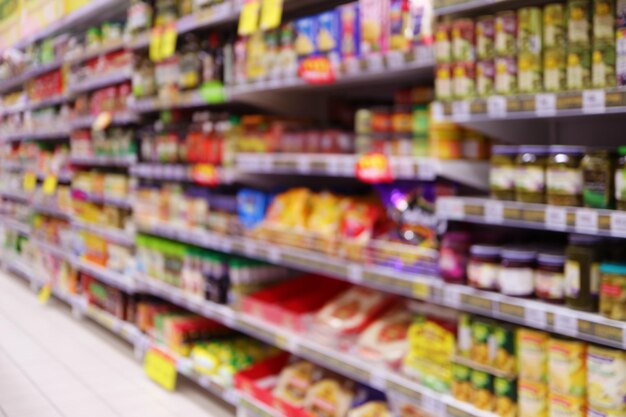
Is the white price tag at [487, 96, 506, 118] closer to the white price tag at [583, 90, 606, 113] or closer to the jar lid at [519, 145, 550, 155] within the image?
the jar lid at [519, 145, 550, 155]

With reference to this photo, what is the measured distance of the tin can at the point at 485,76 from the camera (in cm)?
201

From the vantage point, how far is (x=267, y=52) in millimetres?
3000

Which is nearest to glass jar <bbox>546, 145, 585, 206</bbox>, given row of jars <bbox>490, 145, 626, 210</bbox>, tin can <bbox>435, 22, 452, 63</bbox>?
row of jars <bbox>490, 145, 626, 210</bbox>

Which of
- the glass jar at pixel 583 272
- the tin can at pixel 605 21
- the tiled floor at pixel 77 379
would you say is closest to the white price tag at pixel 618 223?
the glass jar at pixel 583 272

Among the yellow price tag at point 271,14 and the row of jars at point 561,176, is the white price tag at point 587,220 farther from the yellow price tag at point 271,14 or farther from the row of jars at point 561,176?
the yellow price tag at point 271,14

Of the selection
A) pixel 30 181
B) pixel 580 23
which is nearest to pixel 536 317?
pixel 580 23

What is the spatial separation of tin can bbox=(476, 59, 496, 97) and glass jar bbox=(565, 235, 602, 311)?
505mm

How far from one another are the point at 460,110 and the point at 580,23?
0.42m

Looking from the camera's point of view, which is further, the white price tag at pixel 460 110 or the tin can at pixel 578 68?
the white price tag at pixel 460 110

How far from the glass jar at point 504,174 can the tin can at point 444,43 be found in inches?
13.4

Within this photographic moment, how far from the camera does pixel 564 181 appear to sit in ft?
5.97

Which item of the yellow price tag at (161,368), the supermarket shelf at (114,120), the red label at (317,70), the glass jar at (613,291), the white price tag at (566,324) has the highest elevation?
the red label at (317,70)

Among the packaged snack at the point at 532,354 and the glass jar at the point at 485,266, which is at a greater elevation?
the glass jar at the point at 485,266

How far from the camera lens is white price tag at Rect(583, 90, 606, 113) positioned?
1684mm
